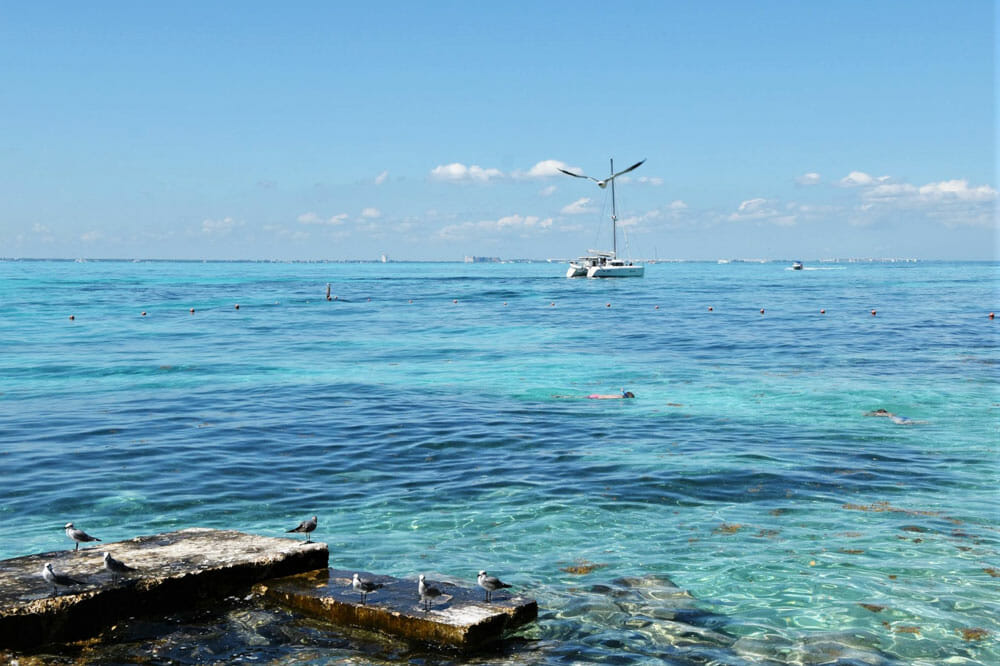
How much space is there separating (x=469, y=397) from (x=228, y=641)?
64.8ft

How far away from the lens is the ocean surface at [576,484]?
30.5 ft

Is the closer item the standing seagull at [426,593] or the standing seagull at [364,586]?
the standing seagull at [426,593]

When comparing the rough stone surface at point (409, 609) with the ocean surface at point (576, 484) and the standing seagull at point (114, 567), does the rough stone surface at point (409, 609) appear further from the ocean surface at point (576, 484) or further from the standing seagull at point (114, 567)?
the standing seagull at point (114, 567)

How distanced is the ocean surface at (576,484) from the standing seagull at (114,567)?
620 mm

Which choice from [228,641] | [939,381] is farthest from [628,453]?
[939,381]

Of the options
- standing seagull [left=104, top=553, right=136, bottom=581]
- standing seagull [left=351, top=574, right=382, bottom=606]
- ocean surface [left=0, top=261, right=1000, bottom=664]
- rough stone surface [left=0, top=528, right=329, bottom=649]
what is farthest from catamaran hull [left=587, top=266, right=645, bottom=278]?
standing seagull [left=104, top=553, right=136, bottom=581]

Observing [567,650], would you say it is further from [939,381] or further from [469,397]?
[939,381]

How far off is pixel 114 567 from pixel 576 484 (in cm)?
951

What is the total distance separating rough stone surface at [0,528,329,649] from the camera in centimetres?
778

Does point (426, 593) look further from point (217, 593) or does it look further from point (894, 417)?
point (894, 417)

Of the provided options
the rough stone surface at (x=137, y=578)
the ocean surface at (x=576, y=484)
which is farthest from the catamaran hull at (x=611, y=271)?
the rough stone surface at (x=137, y=578)

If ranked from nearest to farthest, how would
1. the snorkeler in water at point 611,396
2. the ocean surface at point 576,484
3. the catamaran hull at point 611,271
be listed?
the ocean surface at point 576,484
the snorkeler in water at point 611,396
the catamaran hull at point 611,271

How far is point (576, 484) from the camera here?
53.7ft

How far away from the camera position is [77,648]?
779cm
